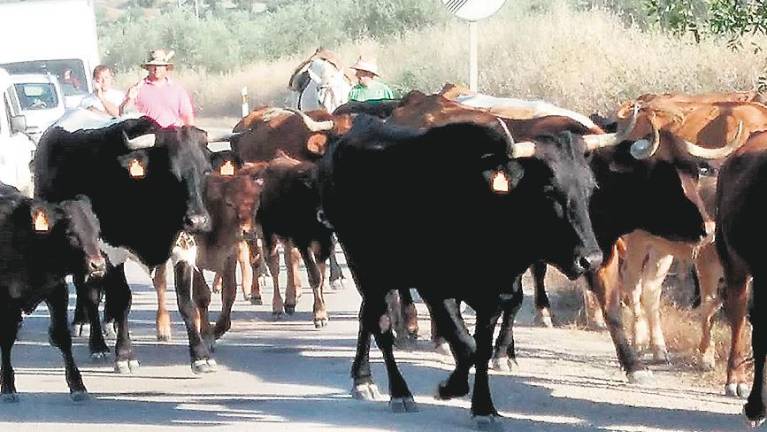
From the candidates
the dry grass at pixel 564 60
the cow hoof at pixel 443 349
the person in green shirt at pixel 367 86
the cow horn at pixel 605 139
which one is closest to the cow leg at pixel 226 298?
the cow hoof at pixel 443 349

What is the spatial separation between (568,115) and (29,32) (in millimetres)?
27046

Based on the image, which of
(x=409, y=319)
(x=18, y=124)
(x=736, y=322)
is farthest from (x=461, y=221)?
(x=18, y=124)

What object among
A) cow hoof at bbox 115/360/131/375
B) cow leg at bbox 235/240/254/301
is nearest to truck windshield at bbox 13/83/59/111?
cow leg at bbox 235/240/254/301

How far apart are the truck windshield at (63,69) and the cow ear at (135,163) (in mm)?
25556

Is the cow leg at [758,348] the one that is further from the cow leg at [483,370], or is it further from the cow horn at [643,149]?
the cow horn at [643,149]

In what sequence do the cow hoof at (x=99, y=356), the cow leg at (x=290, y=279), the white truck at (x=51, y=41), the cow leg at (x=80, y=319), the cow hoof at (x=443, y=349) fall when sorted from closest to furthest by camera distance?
the cow hoof at (x=443, y=349) → the cow hoof at (x=99, y=356) → the cow leg at (x=80, y=319) → the cow leg at (x=290, y=279) → the white truck at (x=51, y=41)

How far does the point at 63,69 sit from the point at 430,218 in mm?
29808

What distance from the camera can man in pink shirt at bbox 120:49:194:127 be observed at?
15.4 meters

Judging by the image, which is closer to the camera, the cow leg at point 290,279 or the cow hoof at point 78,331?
the cow hoof at point 78,331

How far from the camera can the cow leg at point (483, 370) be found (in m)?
10.6

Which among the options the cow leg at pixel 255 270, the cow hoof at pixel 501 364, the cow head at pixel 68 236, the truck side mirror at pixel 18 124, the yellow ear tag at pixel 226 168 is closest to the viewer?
the cow head at pixel 68 236

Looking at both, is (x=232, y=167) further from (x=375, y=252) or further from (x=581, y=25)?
(x=581, y=25)

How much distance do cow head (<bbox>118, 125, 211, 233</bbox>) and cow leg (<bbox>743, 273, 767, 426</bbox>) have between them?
4376 millimetres

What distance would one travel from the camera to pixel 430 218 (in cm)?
1105
